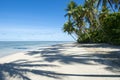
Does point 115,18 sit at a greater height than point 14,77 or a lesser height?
greater

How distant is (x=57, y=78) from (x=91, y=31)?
38.5 metres

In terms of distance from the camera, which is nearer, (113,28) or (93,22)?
(113,28)

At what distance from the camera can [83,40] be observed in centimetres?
4953

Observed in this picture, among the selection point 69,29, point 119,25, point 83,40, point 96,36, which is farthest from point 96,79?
point 69,29

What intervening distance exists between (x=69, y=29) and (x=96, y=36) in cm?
927

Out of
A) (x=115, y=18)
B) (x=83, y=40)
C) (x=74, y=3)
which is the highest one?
(x=74, y=3)

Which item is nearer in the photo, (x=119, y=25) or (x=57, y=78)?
(x=57, y=78)

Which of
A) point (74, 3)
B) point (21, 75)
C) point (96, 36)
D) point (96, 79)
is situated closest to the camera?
point (96, 79)

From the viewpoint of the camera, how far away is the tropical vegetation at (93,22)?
3216 centimetres

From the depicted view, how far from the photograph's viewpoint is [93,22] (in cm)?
4578

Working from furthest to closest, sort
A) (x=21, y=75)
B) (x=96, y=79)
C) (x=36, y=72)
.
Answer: (x=36, y=72), (x=21, y=75), (x=96, y=79)

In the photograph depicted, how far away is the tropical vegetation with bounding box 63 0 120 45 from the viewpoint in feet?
105

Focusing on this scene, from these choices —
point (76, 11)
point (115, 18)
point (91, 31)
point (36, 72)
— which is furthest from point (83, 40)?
point (36, 72)

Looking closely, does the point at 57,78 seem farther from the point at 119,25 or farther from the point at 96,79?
the point at 119,25
